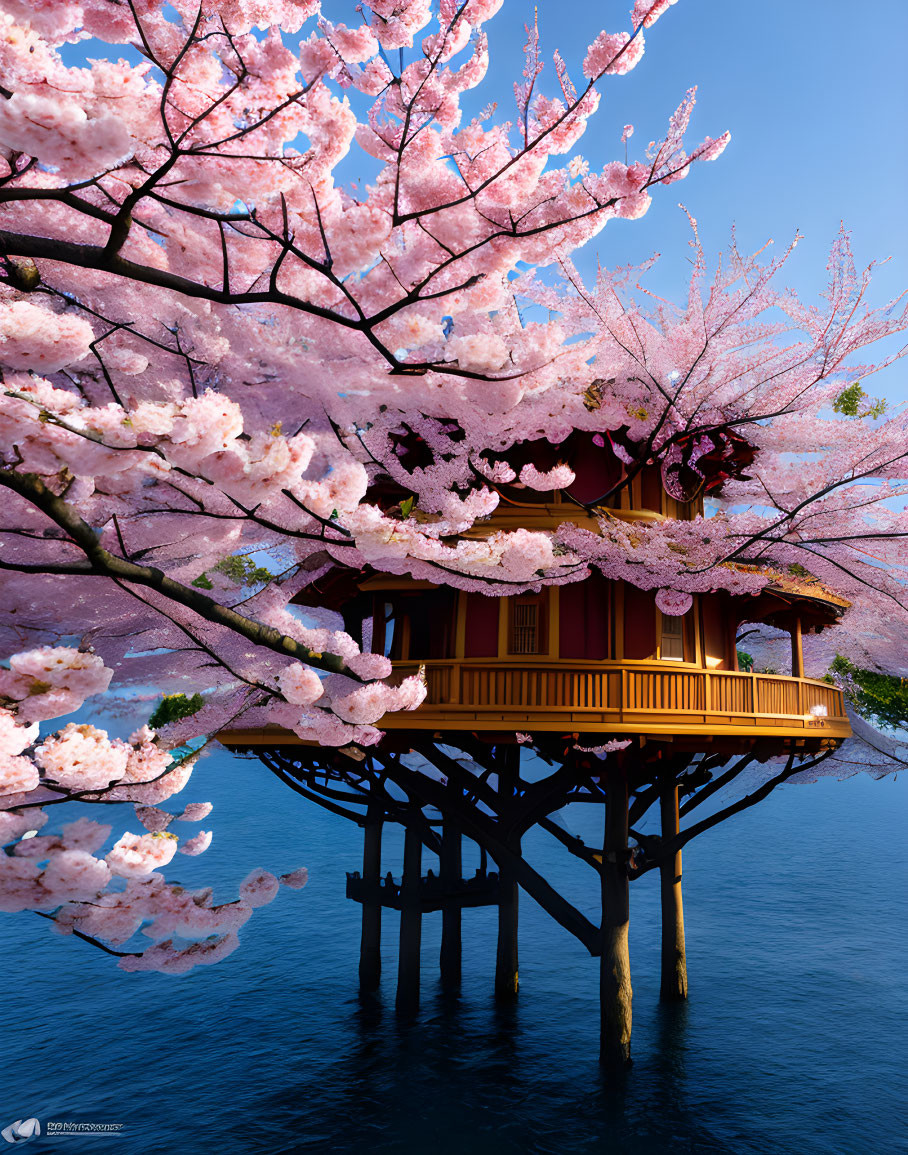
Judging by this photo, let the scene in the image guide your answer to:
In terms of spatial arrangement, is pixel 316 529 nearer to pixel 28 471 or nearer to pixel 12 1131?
pixel 28 471

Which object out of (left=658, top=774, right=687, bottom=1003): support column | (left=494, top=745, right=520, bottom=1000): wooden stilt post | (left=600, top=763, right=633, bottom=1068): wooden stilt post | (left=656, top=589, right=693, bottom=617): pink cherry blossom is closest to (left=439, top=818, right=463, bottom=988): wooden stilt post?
(left=494, top=745, right=520, bottom=1000): wooden stilt post

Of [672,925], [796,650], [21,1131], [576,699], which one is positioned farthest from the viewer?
[672,925]

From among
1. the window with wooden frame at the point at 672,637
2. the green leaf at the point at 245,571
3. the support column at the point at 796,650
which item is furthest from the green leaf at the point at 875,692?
the green leaf at the point at 245,571

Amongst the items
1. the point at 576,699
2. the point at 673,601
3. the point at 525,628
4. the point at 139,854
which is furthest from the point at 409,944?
the point at 139,854

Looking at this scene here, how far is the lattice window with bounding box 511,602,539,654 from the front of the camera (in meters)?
14.7

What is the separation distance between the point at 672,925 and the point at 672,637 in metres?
9.92

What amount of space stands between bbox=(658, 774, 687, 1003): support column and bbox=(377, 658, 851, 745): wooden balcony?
8.02 metres

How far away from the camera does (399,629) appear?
16641 millimetres

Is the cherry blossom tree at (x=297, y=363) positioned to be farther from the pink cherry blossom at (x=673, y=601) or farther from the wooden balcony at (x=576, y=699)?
the wooden balcony at (x=576, y=699)

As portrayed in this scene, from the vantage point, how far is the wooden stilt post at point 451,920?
2175 cm

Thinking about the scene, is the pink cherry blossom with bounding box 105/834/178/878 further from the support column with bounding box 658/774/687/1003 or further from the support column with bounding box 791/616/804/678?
the support column with bounding box 658/774/687/1003

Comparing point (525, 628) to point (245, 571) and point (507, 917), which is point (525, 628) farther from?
point (245, 571)

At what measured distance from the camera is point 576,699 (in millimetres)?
12867

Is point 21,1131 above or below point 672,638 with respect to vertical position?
below
